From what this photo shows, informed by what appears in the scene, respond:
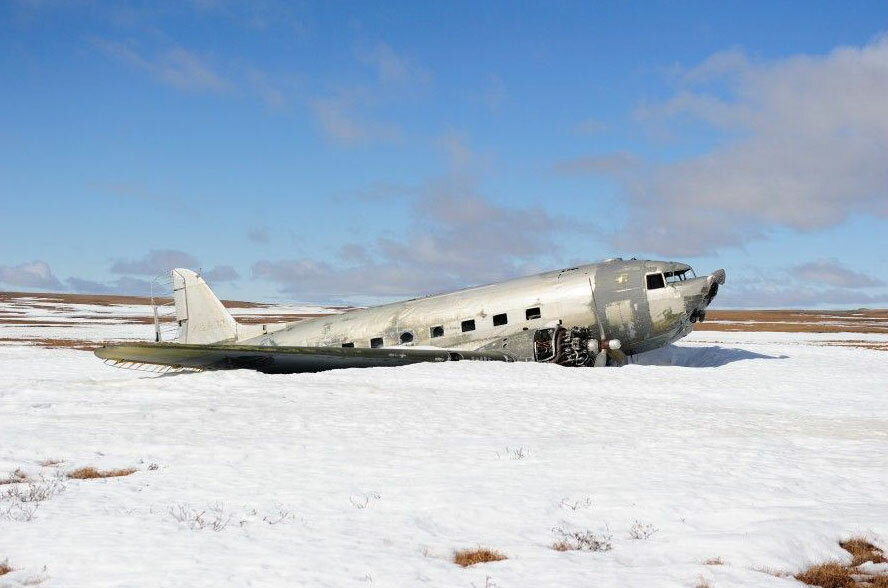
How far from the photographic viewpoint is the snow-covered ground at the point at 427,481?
22.8 feet

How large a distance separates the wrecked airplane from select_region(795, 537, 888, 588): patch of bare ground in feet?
57.3

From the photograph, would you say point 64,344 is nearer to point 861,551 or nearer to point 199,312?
point 199,312

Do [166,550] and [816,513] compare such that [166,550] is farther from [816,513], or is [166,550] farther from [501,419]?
[501,419]

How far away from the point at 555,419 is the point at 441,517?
24.7ft


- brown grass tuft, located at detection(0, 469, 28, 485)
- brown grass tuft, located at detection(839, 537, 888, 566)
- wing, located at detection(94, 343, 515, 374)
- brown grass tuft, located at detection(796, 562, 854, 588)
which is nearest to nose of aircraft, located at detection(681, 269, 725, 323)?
wing, located at detection(94, 343, 515, 374)

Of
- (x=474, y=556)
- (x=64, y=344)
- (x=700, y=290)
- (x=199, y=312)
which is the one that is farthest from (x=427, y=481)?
(x=64, y=344)

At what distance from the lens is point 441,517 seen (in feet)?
28.5

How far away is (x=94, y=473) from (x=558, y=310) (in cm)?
1836

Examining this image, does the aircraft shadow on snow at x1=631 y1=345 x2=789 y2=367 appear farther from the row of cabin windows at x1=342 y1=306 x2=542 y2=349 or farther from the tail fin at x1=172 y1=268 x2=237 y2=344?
the tail fin at x1=172 y1=268 x2=237 y2=344

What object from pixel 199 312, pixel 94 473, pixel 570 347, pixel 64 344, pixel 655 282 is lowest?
pixel 94 473

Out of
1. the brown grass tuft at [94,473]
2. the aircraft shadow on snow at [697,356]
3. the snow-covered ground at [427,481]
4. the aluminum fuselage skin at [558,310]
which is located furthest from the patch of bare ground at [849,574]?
the aircraft shadow on snow at [697,356]

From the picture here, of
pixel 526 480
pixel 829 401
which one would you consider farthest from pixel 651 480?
pixel 829 401

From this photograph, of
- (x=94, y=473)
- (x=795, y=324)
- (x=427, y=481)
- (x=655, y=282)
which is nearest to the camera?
(x=427, y=481)

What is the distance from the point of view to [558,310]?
2591 centimetres
